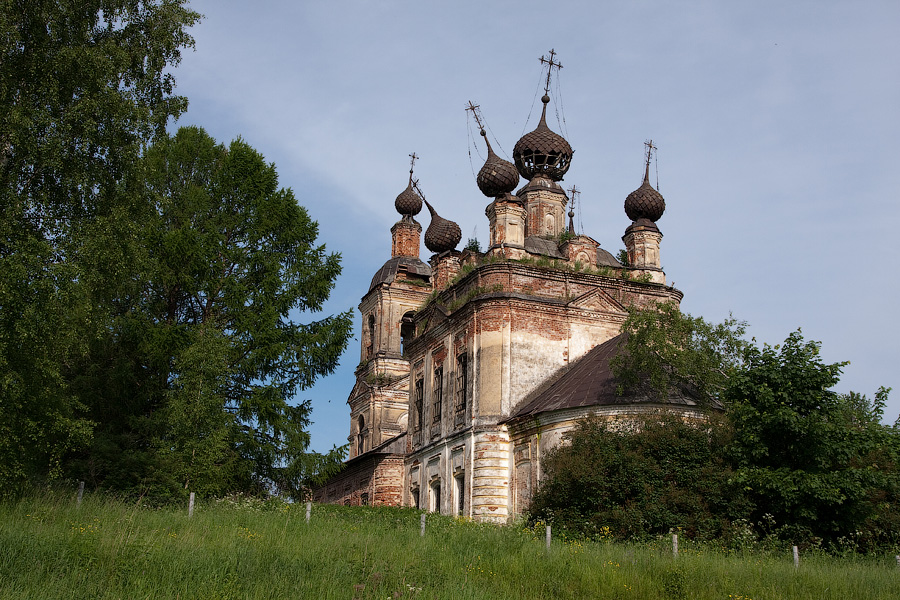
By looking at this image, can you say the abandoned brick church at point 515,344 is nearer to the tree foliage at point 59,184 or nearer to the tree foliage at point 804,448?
the tree foliage at point 804,448

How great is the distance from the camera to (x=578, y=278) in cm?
2667

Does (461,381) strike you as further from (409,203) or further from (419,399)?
(409,203)

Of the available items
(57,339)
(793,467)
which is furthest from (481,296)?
(57,339)

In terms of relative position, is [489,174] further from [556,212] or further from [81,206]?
[81,206]

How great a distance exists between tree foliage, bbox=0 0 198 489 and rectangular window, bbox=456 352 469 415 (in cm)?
1175

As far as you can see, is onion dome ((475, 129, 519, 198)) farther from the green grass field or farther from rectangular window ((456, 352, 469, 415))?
the green grass field

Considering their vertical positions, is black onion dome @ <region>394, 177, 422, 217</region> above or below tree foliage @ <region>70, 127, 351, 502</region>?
above

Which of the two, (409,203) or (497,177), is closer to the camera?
(497,177)

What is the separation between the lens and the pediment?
1034 inches

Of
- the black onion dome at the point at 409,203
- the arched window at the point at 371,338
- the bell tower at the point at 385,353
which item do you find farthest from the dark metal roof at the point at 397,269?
the black onion dome at the point at 409,203

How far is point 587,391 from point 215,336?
28.9ft

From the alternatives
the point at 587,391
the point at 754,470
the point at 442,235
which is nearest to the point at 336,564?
the point at 754,470

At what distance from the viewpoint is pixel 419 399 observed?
97.5 ft

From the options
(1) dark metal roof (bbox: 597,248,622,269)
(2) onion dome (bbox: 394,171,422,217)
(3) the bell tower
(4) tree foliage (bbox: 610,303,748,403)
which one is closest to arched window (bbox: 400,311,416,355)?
(3) the bell tower
